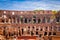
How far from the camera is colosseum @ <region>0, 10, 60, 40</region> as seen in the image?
6.45 metres

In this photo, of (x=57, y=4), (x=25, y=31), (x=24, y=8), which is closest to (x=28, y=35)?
(x=25, y=31)

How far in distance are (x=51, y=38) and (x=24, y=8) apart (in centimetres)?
102

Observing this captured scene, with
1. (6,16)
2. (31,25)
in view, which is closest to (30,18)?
(31,25)

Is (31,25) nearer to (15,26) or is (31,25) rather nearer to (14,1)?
(15,26)

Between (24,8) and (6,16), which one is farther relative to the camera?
(6,16)

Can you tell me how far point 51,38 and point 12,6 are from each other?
49.8 inches

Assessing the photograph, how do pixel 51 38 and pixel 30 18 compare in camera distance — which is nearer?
pixel 51 38

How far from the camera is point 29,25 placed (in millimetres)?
6641

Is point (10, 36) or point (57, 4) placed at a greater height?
point (57, 4)

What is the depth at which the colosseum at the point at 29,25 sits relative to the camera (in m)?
6.45

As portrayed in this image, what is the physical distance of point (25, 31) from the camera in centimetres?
661

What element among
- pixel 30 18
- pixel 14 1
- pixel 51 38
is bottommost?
pixel 51 38

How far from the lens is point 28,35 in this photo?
253 inches

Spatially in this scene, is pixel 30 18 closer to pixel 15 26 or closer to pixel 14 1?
pixel 15 26
